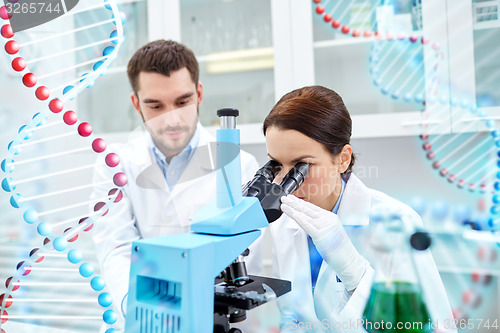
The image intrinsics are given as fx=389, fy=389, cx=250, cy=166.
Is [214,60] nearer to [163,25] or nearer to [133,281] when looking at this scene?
[163,25]

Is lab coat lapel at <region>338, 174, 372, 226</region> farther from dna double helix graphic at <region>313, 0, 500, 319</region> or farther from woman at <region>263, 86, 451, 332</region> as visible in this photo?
dna double helix graphic at <region>313, 0, 500, 319</region>

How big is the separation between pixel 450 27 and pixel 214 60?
3.49 feet

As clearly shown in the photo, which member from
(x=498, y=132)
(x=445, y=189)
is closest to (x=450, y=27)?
(x=498, y=132)

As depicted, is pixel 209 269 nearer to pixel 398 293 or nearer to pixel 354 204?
pixel 398 293

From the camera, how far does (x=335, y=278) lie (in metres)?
0.80

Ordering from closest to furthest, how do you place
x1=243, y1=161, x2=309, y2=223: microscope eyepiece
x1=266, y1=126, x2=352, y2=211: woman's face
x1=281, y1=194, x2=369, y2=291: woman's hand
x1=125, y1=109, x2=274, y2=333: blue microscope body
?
1. x1=125, y1=109, x2=274, y2=333: blue microscope body
2. x1=243, y1=161, x2=309, y2=223: microscope eyepiece
3. x1=281, y1=194, x2=369, y2=291: woman's hand
4. x1=266, y1=126, x2=352, y2=211: woman's face

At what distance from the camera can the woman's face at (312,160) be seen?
0.88 m

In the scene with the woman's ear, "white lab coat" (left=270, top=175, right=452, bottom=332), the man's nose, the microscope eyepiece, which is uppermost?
the man's nose

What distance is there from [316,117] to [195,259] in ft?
1.74

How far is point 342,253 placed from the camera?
741 mm

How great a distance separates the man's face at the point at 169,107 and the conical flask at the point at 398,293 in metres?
0.94

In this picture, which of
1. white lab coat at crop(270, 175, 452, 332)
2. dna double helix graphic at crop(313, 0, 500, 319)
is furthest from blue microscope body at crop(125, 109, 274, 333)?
dna double helix graphic at crop(313, 0, 500, 319)

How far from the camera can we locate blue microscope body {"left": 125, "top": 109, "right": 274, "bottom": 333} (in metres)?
0.49

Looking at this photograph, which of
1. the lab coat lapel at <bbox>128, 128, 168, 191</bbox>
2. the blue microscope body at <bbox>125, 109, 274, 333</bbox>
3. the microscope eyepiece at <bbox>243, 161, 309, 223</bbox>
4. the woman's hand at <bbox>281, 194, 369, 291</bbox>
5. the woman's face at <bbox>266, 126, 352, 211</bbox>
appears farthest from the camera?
the lab coat lapel at <bbox>128, 128, 168, 191</bbox>
